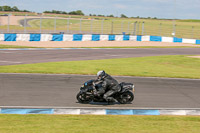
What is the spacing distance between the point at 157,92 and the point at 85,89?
4107 mm

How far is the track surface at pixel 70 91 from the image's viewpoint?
39.0 ft

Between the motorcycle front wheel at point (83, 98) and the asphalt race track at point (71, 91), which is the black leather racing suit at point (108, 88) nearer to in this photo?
the asphalt race track at point (71, 91)

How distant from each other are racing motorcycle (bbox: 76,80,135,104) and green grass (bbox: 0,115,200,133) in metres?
1.69

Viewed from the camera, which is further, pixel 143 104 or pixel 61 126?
pixel 143 104

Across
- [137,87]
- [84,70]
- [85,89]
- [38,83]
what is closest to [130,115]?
[85,89]

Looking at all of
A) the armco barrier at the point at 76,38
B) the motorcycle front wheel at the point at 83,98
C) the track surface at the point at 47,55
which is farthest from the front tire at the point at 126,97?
the armco barrier at the point at 76,38

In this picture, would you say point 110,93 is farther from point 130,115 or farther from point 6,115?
point 6,115

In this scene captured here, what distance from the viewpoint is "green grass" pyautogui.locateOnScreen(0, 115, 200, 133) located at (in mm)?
8500

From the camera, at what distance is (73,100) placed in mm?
12227

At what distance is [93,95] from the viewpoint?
1158 centimetres

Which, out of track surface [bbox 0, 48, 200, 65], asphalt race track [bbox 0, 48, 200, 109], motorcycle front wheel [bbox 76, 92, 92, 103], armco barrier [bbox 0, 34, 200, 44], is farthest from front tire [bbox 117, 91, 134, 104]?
armco barrier [bbox 0, 34, 200, 44]

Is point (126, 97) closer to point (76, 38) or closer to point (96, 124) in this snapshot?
point (96, 124)

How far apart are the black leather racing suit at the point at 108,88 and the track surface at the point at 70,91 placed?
37 centimetres

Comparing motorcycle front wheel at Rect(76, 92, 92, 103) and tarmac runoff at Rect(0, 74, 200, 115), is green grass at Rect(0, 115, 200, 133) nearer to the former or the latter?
tarmac runoff at Rect(0, 74, 200, 115)
